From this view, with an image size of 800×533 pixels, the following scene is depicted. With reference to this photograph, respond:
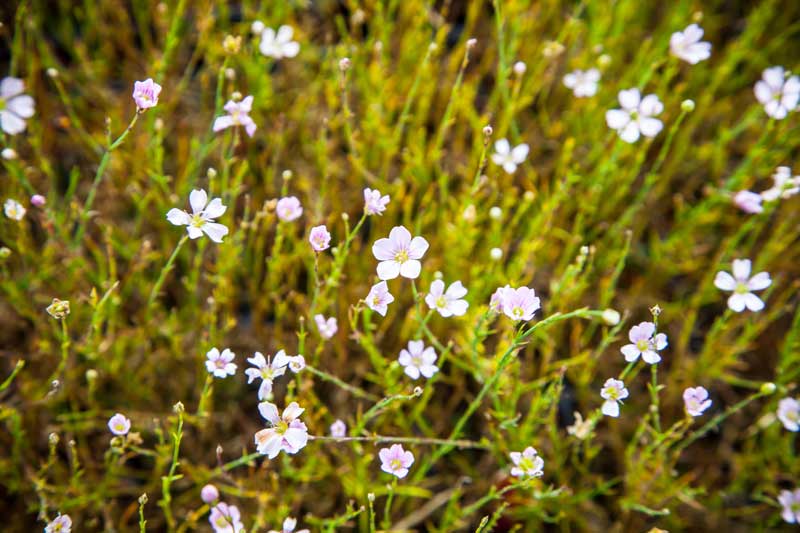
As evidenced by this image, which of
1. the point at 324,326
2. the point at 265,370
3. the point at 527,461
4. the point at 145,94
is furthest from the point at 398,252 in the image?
the point at 145,94

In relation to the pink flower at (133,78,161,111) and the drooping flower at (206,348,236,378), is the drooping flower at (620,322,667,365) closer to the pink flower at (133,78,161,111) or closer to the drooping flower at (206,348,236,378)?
the drooping flower at (206,348,236,378)

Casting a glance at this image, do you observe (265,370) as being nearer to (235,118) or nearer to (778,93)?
(235,118)

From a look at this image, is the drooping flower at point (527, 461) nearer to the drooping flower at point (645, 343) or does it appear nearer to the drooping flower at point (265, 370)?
the drooping flower at point (645, 343)

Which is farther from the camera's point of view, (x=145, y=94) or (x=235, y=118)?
(x=235, y=118)

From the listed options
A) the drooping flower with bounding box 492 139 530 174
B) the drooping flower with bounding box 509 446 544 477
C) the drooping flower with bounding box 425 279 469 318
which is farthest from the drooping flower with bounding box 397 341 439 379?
the drooping flower with bounding box 492 139 530 174

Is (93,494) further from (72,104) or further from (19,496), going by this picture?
(72,104)

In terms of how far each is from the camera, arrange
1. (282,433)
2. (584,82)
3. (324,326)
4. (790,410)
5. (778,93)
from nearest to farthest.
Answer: (282,433), (324,326), (790,410), (778,93), (584,82)

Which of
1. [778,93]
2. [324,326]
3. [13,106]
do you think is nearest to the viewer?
[324,326]
